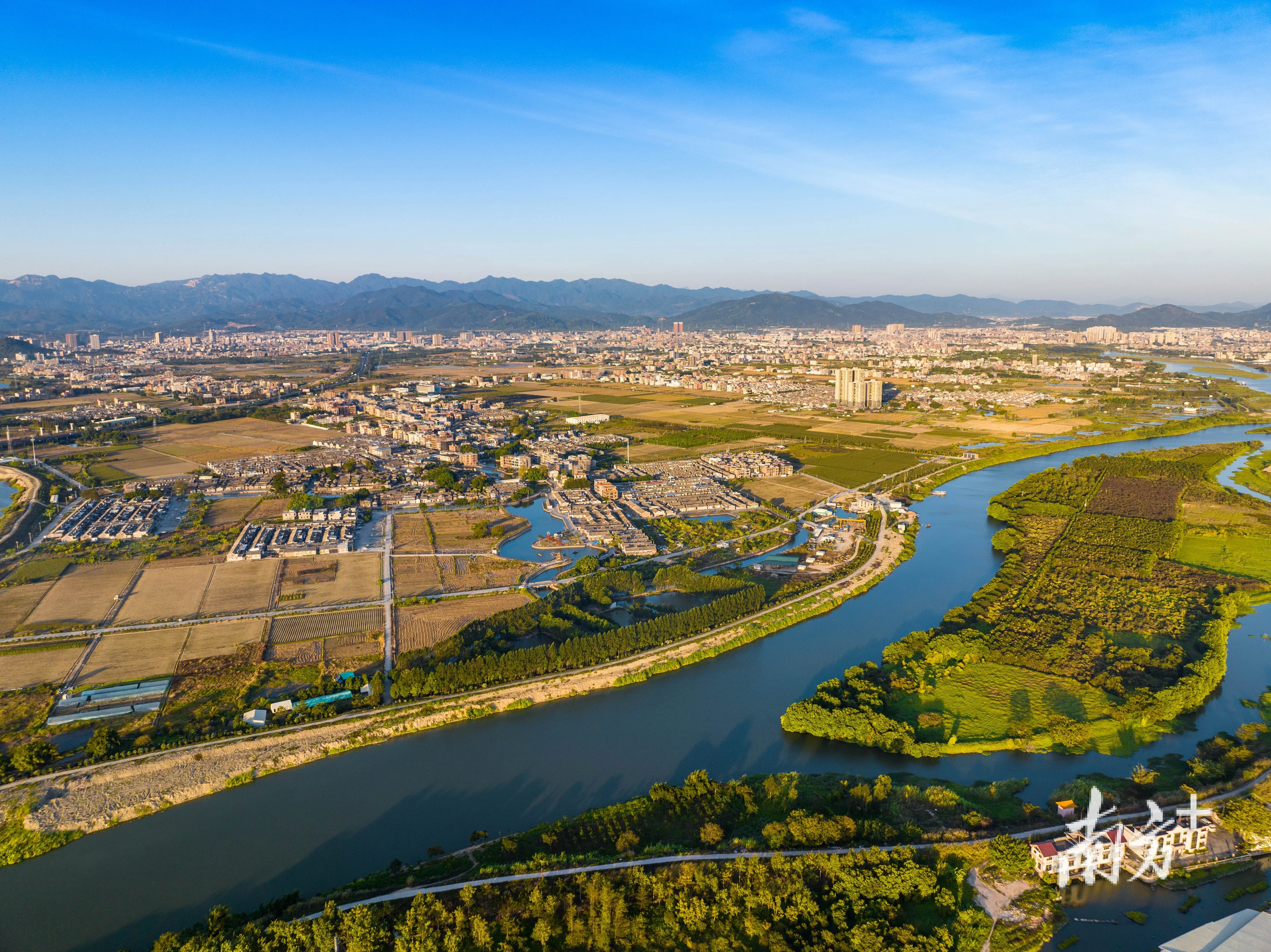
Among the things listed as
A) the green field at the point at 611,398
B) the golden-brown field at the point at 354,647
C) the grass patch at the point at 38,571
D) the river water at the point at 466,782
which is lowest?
the river water at the point at 466,782

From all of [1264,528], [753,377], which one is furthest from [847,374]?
[1264,528]

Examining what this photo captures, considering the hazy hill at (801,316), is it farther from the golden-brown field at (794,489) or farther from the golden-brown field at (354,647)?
the golden-brown field at (354,647)

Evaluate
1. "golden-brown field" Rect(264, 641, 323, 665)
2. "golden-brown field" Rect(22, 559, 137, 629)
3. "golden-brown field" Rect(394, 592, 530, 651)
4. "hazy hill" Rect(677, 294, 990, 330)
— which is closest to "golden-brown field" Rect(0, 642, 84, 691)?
"golden-brown field" Rect(22, 559, 137, 629)

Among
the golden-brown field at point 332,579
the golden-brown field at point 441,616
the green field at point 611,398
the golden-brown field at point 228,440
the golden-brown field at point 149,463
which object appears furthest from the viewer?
the green field at point 611,398

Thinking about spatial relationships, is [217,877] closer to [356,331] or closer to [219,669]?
[219,669]

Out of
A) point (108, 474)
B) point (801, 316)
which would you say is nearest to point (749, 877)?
point (108, 474)

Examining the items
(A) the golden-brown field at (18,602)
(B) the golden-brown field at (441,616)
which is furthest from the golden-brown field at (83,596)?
(B) the golden-brown field at (441,616)
